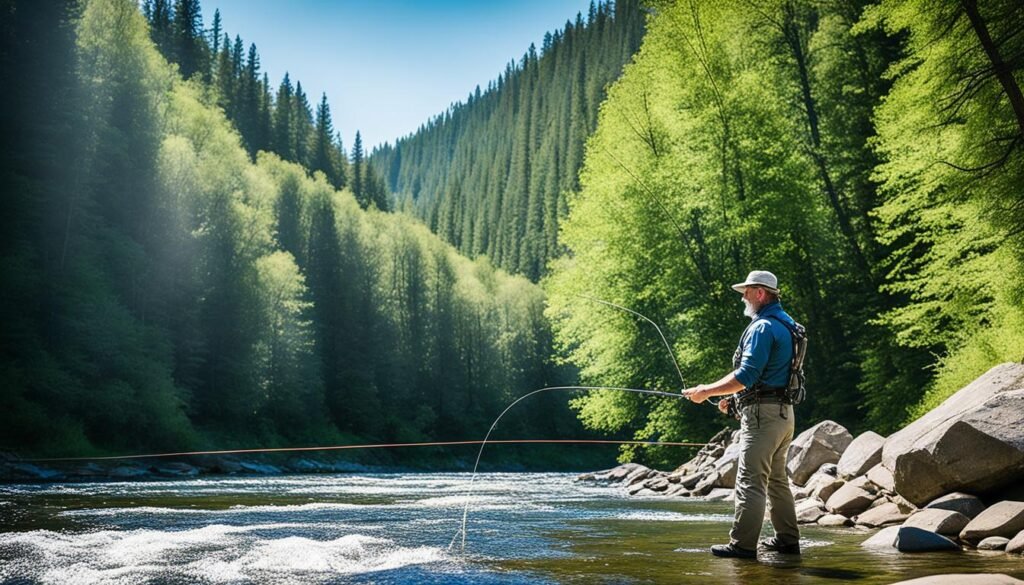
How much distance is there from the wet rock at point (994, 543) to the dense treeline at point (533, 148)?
88.7 m

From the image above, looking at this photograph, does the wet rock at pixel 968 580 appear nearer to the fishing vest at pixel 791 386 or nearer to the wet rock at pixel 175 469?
the fishing vest at pixel 791 386

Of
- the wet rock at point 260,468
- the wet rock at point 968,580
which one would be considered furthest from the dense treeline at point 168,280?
the wet rock at point 968,580

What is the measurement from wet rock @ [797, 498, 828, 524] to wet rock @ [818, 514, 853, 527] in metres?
0.09

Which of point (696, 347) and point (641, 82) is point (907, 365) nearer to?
point (696, 347)

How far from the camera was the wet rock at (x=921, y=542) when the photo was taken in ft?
19.7

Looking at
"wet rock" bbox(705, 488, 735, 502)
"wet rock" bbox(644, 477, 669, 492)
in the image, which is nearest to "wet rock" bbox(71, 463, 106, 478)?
"wet rock" bbox(644, 477, 669, 492)

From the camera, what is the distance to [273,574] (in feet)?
17.1

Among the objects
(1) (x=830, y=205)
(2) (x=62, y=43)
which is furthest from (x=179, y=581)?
(2) (x=62, y=43)

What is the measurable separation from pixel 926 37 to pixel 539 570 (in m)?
10.5

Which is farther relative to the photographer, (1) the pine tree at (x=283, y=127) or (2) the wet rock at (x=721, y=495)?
(1) the pine tree at (x=283, y=127)

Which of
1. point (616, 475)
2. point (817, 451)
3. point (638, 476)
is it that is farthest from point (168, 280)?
point (817, 451)

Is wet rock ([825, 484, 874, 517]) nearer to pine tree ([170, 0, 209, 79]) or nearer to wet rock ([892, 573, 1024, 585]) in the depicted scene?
wet rock ([892, 573, 1024, 585])

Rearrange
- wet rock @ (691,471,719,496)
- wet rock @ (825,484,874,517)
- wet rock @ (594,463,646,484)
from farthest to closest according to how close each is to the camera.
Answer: wet rock @ (594,463,646,484) → wet rock @ (691,471,719,496) → wet rock @ (825,484,874,517)

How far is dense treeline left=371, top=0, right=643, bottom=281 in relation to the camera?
11394 centimetres
